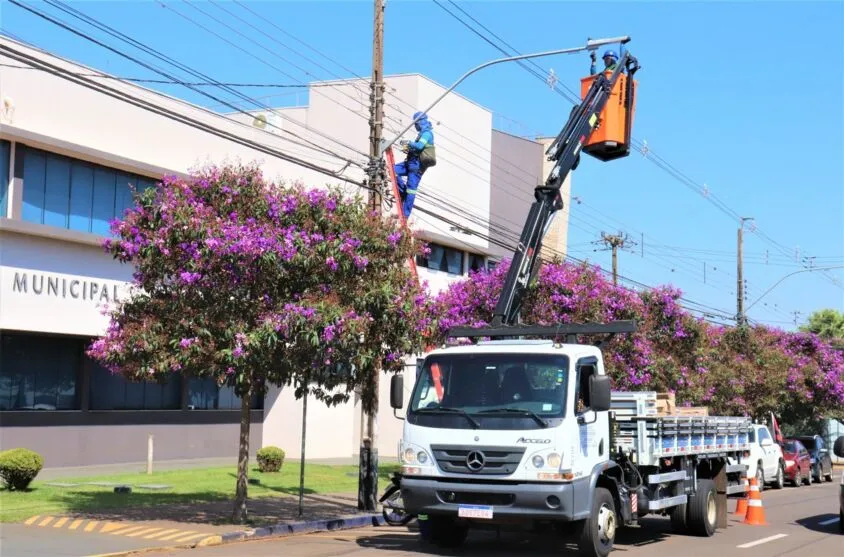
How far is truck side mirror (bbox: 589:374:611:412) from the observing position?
12.1 metres

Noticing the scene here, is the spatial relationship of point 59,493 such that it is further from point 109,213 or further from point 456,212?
point 456,212

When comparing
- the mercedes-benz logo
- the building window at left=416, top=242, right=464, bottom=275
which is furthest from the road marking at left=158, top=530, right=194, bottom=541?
the building window at left=416, top=242, right=464, bottom=275

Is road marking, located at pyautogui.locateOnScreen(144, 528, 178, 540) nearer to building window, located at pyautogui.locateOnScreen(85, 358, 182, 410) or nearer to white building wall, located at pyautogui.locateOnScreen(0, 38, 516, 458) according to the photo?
white building wall, located at pyautogui.locateOnScreen(0, 38, 516, 458)

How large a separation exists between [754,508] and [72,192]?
16.1 m

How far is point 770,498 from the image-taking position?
87.2 feet

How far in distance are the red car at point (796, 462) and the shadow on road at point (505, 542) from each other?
1700 centimetres

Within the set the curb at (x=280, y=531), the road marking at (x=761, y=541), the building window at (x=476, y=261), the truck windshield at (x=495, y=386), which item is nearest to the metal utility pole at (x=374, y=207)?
the curb at (x=280, y=531)

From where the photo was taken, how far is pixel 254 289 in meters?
14.8

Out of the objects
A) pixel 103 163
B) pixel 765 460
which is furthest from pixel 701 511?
pixel 103 163

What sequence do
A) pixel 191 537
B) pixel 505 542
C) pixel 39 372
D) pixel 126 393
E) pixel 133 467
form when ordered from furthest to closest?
pixel 126 393 < pixel 133 467 < pixel 39 372 < pixel 505 542 < pixel 191 537

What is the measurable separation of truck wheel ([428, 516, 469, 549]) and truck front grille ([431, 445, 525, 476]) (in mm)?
1472

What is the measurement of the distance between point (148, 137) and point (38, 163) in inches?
131

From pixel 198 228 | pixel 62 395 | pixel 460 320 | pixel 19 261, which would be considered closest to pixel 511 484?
pixel 198 228

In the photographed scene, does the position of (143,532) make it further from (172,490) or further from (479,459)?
(172,490)
